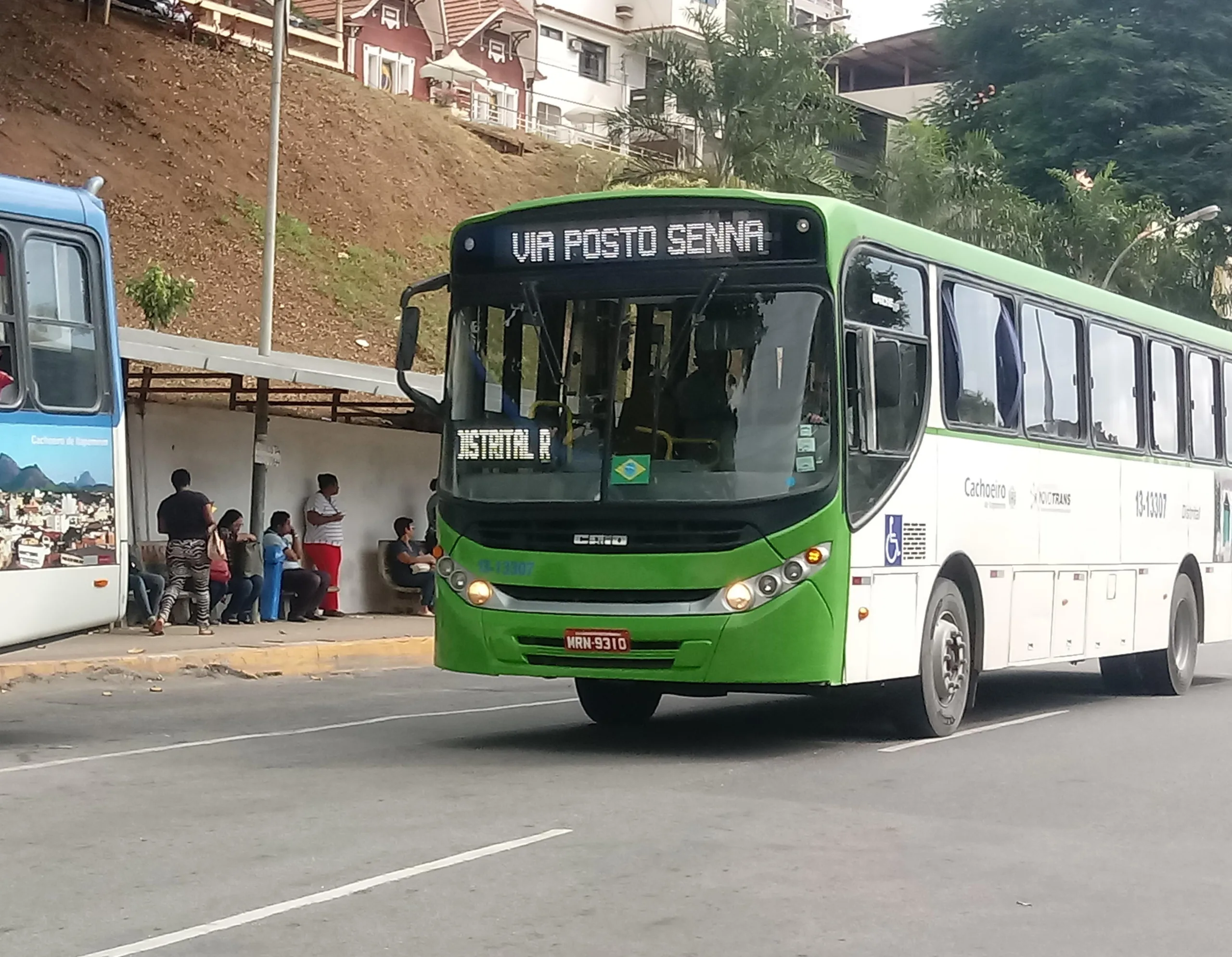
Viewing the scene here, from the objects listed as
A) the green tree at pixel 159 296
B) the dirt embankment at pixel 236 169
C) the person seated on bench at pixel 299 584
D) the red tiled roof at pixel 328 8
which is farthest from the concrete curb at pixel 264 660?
the red tiled roof at pixel 328 8

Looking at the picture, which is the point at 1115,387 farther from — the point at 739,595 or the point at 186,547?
the point at 186,547

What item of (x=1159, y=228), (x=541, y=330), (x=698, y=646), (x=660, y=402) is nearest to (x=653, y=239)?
(x=541, y=330)

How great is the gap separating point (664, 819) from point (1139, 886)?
2252 mm

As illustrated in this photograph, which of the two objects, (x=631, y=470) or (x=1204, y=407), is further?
(x=1204, y=407)

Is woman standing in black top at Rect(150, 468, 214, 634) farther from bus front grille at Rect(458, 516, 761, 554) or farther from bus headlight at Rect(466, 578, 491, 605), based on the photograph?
bus front grille at Rect(458, 516, 761, 554)

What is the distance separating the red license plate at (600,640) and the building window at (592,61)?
63.4 meters

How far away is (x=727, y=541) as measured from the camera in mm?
10602

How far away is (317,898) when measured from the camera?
6.88 metres

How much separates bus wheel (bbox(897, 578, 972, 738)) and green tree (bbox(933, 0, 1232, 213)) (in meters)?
35.8

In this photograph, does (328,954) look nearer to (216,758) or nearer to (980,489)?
(216,758)

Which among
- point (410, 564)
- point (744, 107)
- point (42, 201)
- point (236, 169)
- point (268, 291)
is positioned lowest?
point (410, 564)

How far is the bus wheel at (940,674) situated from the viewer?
1190 cm

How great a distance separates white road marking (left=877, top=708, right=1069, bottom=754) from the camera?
38.2 feet

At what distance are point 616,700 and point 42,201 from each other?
16.5ft
